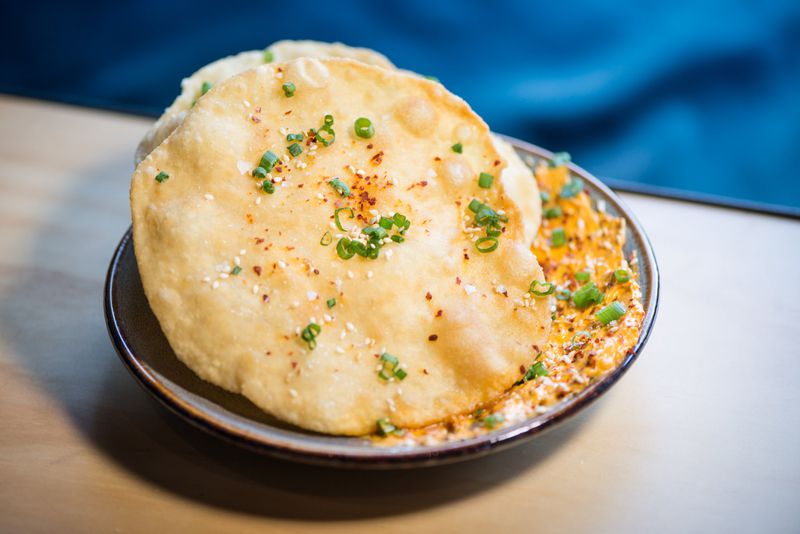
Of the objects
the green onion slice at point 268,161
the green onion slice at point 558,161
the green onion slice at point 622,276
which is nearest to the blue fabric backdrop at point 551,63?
the green onion slice at point 558,161

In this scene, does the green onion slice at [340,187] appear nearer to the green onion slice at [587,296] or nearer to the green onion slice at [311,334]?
the green onion slice at [311,334]

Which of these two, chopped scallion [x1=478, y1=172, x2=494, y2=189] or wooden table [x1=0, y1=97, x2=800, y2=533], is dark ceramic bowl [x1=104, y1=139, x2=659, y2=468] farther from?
chopped scallion [x1=478, y1=172, x2=494, y2=189]

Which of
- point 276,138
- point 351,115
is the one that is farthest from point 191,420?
point 351,115

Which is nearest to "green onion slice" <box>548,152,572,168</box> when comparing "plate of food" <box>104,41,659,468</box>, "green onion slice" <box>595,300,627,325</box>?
"plate of food" <box>104,41,659,468</box>

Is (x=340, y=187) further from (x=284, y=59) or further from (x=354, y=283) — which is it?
(x=284, y=59)

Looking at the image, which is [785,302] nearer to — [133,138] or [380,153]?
[380,153]

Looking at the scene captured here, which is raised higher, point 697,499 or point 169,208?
point 697,499

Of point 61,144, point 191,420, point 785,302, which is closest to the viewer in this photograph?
point 191,420
